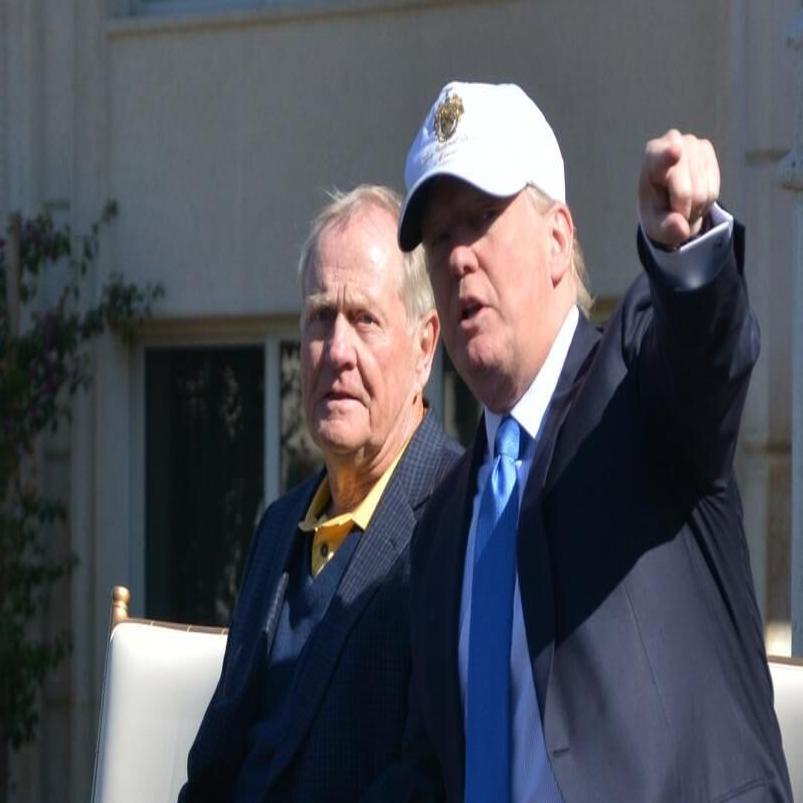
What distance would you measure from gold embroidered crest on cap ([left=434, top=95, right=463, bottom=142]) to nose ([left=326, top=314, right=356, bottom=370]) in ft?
3.04

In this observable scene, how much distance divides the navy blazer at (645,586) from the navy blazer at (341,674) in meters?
0.90

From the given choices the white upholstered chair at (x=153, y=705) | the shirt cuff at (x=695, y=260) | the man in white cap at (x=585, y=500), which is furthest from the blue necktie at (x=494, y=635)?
the white upholstered chair at (x=153, y=705)

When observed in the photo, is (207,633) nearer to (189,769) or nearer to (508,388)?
(189,769)

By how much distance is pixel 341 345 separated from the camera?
3562 millimetres

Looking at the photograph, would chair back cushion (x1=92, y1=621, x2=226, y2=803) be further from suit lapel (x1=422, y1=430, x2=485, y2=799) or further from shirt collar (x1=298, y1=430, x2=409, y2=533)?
suit lapel (x1=422, y1=430, x2=485, y2=799)

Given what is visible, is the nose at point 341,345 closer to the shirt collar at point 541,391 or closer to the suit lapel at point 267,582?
the suit lapel at point 267,582

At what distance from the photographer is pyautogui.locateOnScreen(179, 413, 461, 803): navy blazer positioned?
328 centimetres

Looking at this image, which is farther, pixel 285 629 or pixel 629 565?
pixel 285 629

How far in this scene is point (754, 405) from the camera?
5840 mm

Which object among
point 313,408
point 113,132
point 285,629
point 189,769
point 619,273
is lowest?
point 189,769

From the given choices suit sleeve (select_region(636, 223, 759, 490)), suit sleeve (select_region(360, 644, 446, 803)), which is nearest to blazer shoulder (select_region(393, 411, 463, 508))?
suit sleeve (select_region(360, 644, 446, 803))

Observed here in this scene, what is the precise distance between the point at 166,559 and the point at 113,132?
1526mm

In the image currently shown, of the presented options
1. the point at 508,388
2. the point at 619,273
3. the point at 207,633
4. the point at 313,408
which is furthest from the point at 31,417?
the point at 508,388

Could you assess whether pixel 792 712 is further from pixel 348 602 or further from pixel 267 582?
pixel 267 582
